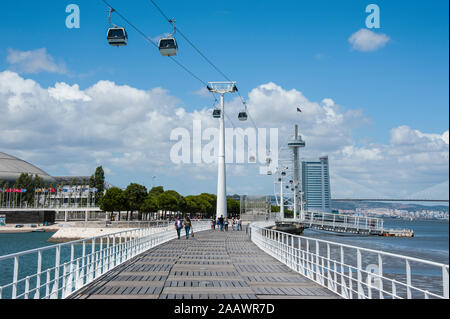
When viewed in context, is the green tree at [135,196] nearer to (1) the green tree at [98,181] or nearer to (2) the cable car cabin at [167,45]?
(1) the green tree at [98,181]

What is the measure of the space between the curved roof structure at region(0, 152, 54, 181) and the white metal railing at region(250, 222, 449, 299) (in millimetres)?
164826

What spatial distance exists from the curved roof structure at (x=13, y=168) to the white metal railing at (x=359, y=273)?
16483 cm

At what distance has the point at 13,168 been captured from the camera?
7156 inches

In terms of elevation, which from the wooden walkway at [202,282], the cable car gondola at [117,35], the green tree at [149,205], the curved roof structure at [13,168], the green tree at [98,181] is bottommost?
the wooden walkway at [202,282]

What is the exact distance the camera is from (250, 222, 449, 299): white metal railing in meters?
7.68

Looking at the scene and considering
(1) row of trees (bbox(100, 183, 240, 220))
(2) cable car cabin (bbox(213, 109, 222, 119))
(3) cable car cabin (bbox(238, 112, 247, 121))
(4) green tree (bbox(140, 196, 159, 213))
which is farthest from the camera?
(4) green tree (bbox(140, 196, 159, 213))

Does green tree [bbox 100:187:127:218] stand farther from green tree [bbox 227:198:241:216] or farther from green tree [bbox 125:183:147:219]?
green tree [bbox 227:198:241:216]

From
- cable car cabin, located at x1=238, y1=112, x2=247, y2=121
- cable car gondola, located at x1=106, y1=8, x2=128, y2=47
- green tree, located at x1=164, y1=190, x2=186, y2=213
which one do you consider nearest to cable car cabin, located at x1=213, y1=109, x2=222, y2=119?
cable car cabin, located at x1=238, y1=112, x2=247, y2=121

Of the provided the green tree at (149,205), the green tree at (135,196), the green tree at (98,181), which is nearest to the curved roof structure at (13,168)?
the green tree at (98,181)

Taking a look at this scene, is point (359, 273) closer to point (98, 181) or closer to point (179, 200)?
point (179, 200)

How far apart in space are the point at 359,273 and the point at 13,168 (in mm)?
194525

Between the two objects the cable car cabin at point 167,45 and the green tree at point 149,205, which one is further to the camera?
the green tree at point 149,205

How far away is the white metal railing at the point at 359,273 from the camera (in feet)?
25.2
